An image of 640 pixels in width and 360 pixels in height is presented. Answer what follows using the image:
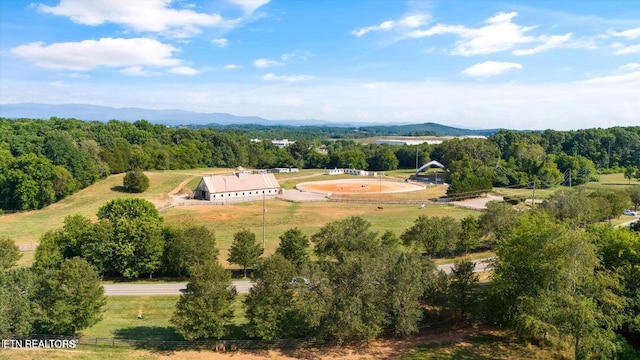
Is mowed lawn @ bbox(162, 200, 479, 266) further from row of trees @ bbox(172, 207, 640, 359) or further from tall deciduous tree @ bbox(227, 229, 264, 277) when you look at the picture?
row of trees @ bbox(172, 207, 640, 359)

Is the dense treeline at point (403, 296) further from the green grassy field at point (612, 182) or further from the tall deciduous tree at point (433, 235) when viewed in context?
the green grassy field at point (612, 182)

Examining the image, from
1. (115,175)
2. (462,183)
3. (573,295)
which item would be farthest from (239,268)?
(115,175)

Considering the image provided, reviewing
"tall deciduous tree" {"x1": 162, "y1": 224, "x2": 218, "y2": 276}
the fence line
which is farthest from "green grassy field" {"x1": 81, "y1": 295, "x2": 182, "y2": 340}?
"tall deciduous tree" {"x1": 162, "y1": 224, "x2": 218, "y2": 276}

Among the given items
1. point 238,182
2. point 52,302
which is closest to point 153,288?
point 52,302

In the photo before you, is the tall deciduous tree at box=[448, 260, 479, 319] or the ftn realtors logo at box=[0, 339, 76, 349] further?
the tall deciduous tree at box=[448, 260, 479, 319]

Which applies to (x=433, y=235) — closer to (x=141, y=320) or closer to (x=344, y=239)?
(x=344, y=239)

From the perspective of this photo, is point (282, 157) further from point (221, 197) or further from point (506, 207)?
point (506, 207)
